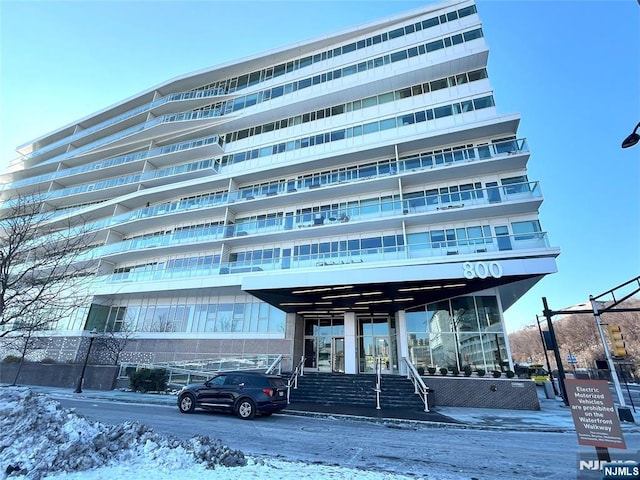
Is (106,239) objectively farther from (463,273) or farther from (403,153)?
(463,273)

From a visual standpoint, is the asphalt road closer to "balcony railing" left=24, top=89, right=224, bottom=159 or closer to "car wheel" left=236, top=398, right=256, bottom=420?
"car wheel" left=236, top=398, right=256, bottom=420

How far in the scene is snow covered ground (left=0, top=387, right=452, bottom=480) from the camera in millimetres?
4984

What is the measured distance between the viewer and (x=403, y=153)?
992 inches

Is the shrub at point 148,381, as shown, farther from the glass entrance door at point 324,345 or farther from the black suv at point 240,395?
the glass entrance door at point 324,345

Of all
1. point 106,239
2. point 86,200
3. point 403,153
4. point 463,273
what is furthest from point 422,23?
point 86,200

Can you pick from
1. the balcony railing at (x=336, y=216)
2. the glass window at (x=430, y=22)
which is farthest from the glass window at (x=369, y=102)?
the balcony railing at (x=336, y=216)

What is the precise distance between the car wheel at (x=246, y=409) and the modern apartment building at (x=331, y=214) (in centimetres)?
596

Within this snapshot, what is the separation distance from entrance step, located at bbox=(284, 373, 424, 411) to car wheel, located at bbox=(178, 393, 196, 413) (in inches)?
212

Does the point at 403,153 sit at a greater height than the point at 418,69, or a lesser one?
lesser

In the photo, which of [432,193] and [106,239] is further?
[106,239]

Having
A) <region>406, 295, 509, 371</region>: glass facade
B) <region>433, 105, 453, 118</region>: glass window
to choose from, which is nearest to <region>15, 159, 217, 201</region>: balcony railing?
<region>433, 105, 453, 118</region>: glass window

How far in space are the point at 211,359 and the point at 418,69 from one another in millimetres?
28270

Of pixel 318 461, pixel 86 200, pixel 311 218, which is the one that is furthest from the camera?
pixel 86 200

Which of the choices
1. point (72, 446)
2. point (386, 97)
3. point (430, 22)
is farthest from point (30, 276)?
point (430, 22)
